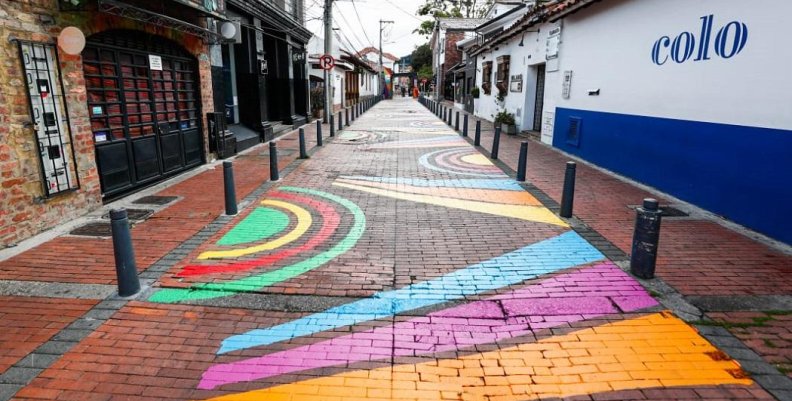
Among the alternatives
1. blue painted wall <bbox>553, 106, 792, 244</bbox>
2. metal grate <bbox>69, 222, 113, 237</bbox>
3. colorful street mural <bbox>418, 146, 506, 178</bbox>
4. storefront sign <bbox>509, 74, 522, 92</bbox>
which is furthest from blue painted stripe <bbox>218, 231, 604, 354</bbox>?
storefront sign <bbox>509, 74, 522, 92</bbox>

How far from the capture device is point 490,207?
299 inches

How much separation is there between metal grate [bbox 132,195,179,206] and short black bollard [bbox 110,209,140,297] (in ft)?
11.2

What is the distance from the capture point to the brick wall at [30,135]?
5492mm

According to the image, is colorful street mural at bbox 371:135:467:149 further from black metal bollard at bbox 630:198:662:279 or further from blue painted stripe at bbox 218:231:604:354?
black metal bollard at bbox 630:198:662:279

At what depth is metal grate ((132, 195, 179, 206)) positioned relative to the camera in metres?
7.64

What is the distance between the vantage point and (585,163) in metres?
11.5

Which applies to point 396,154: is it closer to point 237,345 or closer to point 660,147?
point 660,147

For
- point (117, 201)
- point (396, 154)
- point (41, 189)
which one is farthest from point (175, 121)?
point (396, 154)

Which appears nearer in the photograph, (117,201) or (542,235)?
(542,235)

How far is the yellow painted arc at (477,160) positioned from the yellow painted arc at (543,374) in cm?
799

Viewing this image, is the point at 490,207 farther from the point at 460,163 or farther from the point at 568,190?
the point at 460,163

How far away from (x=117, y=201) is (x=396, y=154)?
7102 mm

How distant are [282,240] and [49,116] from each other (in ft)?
11.3

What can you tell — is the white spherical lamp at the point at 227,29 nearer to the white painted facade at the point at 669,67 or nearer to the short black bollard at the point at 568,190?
the short black bollard at the point at 568,190
